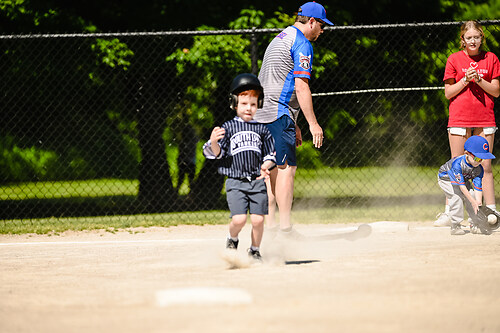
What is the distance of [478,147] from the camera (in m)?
6.86

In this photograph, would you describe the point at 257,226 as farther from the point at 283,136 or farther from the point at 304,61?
the point at 304,61

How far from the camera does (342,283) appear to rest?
4434 millimetres

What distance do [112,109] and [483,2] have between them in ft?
23.2

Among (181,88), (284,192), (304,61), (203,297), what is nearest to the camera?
(203,297)

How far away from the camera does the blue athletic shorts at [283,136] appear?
6.20 m

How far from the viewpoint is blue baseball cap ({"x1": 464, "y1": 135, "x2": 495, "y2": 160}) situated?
6801 millimetres

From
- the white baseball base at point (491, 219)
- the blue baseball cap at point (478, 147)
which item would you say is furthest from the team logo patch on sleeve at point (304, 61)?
the white baseball base at point (491, 219)

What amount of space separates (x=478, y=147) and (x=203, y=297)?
395 cm

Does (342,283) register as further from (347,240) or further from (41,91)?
(41,91)

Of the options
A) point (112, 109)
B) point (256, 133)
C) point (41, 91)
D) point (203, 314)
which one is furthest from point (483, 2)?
point (203, 314)

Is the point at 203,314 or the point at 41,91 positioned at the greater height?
the point at 41,91

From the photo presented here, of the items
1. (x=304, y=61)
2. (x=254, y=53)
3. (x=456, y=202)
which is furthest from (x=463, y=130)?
(x=254, y=53)

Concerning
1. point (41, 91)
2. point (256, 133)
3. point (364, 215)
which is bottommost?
point (364, 215)

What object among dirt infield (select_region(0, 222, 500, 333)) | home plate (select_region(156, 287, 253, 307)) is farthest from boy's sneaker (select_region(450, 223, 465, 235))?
home plate (select_region(156, 287, 253, 307))
